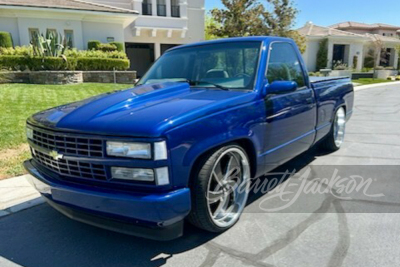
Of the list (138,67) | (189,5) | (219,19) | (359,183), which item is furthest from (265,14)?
(359,183)

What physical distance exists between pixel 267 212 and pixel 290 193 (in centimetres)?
63

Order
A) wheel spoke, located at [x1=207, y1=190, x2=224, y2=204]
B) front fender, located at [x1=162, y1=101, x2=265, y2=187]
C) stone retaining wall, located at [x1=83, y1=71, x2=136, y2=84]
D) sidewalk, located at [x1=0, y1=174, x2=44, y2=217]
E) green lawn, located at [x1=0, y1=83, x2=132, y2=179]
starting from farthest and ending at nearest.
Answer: stone retaining wall, located at [x1=83, y1=71, x2=136, y2=84], green lawn, located at [x1=0, y1=83, x2=132, y2=179], sidewalk, located at [x1=0, y1=174, x2=44, y2=217], wheel spoke, located at [x1=207, y1=190, x2=224, y2=204], front fender, located at [x1=162, y1=101, x2=265, y2=187]

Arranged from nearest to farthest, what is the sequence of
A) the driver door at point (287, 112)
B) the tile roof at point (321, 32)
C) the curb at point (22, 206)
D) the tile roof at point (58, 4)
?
1. the driver door at point (287, 112)
2. the curb at point (22, 206)
3. the tile roof at point (58, 4)
4. the tile roof at point (321, 32)

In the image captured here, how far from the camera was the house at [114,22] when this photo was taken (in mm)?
17844

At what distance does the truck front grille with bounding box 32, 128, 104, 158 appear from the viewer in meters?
2.53

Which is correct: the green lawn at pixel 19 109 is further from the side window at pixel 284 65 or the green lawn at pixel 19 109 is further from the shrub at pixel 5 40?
the shrub at pixel 5 40

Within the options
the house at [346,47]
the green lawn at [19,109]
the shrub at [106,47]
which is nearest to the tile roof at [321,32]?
the house at [346,47]

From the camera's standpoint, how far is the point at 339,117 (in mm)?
5852

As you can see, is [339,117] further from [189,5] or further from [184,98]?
[189,5]

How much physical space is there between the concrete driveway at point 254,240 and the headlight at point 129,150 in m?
0.95

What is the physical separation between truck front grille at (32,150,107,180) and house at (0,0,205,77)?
596 inches

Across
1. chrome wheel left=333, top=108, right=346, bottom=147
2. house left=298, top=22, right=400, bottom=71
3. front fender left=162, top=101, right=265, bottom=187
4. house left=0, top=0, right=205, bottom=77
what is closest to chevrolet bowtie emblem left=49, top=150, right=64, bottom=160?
front fender left=162, top=101, right=265, bottom=187

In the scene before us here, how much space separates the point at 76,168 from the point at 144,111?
73 cm

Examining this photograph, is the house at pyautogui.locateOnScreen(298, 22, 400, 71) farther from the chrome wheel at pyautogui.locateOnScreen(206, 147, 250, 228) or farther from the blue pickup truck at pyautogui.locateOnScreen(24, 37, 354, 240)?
the chrome wheel at pyautogui.locateOnScreen(206, 147, 250, 228)
